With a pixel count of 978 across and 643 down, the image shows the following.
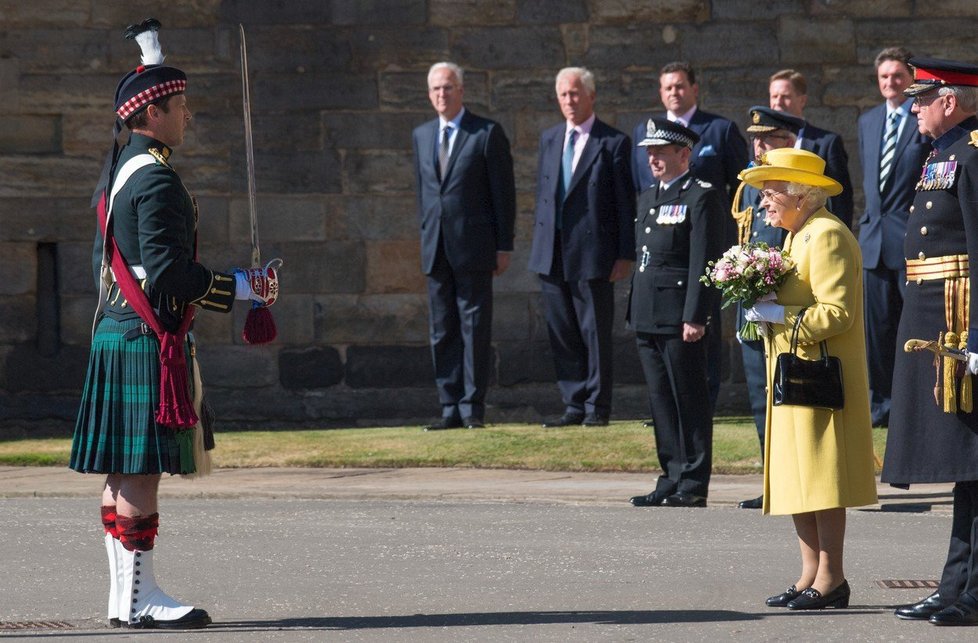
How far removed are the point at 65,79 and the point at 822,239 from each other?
28.0 feet

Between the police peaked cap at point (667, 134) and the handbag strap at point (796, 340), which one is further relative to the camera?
the police peaked cap at point (667, 134)

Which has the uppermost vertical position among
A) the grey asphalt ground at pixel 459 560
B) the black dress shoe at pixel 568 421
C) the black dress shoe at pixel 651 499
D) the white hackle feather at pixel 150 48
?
the white hackle feather at pixel 150 48

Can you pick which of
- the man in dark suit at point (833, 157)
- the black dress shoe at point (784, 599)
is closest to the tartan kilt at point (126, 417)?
the black dress shoe at point (784, 599)

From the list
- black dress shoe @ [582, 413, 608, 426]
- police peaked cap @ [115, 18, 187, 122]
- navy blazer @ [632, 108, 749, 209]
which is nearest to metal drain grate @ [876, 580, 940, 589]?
police peaked cap @ [115, 18, 187, 122]

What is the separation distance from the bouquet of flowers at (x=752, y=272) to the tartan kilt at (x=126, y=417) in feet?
7.16

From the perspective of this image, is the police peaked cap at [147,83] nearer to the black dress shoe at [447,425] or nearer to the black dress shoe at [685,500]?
the black dress shoe at [685,500]

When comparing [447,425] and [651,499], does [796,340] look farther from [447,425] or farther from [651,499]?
[447,425]

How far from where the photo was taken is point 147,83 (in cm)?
690

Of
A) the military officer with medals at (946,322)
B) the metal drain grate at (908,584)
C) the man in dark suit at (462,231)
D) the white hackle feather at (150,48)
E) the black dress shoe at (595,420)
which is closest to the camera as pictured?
the military officer with medals at (946,322)

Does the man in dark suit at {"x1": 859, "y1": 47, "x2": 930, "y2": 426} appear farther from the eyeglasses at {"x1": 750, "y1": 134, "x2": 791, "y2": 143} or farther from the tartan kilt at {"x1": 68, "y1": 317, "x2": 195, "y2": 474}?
the tartan kilt at {"x1": 68, "y1": 317, "x2": 195, "y2": 474}

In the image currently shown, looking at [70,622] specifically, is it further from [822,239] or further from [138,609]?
[822,239]

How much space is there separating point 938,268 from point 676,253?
3.19 metres

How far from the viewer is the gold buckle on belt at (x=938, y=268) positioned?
6.82 metres

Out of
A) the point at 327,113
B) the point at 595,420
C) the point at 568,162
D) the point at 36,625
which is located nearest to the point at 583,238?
the point at 568,162
